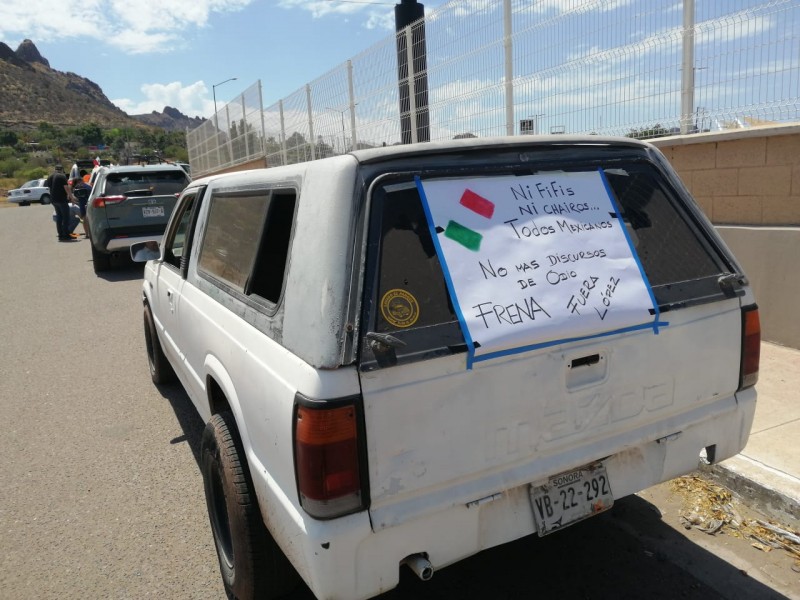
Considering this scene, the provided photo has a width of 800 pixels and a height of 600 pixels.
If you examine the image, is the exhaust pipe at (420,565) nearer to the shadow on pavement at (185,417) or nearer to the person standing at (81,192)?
the shadow on pavement at (185,417)

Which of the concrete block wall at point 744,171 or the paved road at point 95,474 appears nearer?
the paved road at point 95,474

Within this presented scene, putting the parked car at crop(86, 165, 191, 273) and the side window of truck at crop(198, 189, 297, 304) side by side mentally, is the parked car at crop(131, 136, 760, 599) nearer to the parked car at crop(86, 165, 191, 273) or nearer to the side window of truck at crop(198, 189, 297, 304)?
the side window of truck at crop(198, 189, 297, 304)

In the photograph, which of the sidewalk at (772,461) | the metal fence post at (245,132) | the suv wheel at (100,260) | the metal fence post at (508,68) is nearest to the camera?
the sidewalk at (772,461)

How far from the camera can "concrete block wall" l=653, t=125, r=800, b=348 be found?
501 cm

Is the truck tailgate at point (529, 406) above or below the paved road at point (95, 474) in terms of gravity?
above

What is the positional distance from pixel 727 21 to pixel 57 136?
337 ft

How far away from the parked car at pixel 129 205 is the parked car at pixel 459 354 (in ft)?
31.1

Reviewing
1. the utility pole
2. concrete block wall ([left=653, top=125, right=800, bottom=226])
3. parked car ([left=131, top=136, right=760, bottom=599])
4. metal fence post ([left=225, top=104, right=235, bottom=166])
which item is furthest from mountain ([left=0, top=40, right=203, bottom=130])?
parked car ([left=131, top=136, right=760, bottom=599])

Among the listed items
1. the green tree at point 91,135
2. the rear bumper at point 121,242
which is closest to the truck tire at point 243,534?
the rear bumper at point 121,242

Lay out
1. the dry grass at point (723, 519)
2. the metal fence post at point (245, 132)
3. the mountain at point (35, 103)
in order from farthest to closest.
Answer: the mountain at point (35, 103)
the metal fence post at point (245, 132)
the dry grass at point (723, 519)

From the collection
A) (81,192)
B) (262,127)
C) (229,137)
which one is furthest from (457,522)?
(229,137)

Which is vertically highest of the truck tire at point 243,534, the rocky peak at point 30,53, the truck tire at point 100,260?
the rocky peak at point 30,53

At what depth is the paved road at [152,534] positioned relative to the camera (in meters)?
2.88

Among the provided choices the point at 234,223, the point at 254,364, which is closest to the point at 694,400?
the point at 254,364
